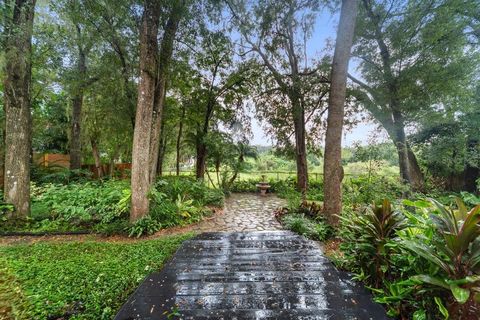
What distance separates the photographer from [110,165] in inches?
414

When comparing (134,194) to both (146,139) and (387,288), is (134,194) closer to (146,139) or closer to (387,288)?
(146,139)

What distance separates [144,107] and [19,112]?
105 inches

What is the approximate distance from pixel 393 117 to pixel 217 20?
6427mm

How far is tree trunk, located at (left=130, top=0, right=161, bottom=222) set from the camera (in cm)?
420

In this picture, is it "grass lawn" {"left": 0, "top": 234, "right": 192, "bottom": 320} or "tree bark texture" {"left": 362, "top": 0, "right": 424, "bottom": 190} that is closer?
"grass lawn" {"left": 0, "top": 234, "right": 192, "bottom": 320}

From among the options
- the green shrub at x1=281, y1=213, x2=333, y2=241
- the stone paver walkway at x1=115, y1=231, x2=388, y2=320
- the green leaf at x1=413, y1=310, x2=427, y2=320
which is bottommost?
the stone paver walkway at x1=115, y1=231, x2=388, y2=320

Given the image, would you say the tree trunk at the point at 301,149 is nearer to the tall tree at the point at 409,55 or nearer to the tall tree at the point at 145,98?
the tall tree at the point at 409,55

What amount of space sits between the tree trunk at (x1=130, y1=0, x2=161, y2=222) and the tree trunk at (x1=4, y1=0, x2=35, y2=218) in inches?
89.9

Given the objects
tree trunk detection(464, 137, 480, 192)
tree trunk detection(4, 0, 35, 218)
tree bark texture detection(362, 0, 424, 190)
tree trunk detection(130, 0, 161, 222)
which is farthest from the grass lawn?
tree trunk detection(464, 137, 480, 192)

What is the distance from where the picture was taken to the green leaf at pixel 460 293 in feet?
4.15

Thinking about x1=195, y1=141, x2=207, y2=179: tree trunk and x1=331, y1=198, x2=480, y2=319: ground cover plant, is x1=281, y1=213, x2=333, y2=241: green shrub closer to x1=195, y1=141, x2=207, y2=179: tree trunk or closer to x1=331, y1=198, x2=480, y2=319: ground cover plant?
x1=331, y1=198, x2=480, y2=319: ground cover plant

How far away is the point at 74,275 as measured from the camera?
2.51 m

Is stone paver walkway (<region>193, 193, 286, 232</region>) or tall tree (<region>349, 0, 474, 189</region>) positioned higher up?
tall tree (<region>349, 0, 474, 189</region>)

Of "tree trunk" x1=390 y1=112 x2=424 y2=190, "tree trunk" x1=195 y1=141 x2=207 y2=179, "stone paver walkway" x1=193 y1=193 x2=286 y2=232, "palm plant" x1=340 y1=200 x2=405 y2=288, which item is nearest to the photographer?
"palm plant" x1=340 y1=200 x2=405 y2=288
